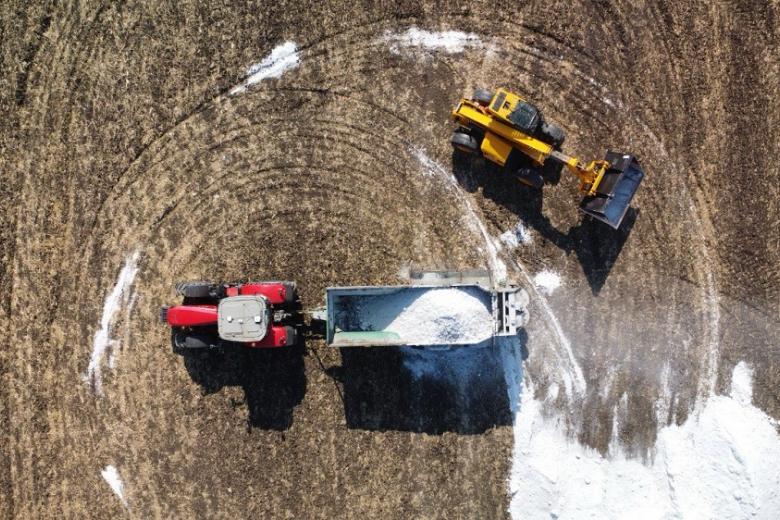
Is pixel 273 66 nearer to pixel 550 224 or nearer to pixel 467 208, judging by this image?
pixel 467 208

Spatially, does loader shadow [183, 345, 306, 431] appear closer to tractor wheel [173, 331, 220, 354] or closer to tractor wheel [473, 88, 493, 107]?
tractor wheel [173, 331, 220, 354]

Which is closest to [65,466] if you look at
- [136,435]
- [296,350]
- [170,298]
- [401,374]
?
[136,435]

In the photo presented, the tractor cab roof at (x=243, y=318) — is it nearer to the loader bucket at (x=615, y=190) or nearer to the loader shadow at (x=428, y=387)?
the loader shadow at (x=428, y=387)

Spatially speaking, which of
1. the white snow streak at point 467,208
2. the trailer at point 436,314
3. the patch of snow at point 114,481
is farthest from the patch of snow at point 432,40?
the patch of snow at point 114,481

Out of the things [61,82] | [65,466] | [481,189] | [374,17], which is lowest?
[65,466]

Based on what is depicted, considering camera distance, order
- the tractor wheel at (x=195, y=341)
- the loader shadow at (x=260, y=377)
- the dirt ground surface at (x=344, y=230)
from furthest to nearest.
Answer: the loader shadow at (x=260, y=377) → the dirt ground surface at (x=344, y=230) → the tractor wheel at (x=195, y=341)

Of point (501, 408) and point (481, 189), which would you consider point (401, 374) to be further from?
point (481, 189)
